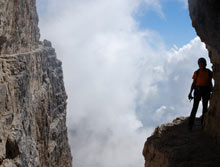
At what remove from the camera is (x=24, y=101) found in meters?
32.1

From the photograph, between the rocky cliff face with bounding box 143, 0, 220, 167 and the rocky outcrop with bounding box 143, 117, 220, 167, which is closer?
the rocky cliff face with bounding box 143, 0, 220, 167

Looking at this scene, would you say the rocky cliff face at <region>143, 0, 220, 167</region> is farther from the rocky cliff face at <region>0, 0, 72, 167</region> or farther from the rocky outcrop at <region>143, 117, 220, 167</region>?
the rocky cliff face at <region>0, 0, 72, 167</region>

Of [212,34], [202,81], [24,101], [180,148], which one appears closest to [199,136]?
[180,148]

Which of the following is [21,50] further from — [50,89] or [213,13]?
[213,13]

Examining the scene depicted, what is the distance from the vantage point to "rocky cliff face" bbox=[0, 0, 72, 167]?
84.4 feet

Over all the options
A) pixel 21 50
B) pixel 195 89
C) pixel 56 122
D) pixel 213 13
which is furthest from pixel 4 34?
pixel 56 122

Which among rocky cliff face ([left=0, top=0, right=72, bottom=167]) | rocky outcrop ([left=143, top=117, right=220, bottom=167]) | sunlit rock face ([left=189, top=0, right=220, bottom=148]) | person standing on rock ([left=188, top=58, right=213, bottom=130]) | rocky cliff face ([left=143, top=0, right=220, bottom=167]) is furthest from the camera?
rocky cliff face ([left=0, top=0, right=72, bottom=167])

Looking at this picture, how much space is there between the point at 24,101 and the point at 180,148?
958 inches

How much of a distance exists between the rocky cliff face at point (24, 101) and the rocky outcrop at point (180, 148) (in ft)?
50.8

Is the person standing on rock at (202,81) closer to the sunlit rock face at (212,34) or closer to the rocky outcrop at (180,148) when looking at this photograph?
the sunlit rock face at (212,34)

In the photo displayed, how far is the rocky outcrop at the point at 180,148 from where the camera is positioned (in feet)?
36.9

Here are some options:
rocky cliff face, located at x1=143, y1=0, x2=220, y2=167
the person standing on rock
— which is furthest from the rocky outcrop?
the person standing on rock

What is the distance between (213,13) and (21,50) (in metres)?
35.7

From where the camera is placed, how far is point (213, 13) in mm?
8727
